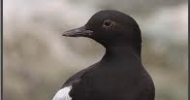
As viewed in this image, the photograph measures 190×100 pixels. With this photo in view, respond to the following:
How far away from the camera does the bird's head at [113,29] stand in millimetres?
1142

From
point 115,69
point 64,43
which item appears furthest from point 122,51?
point 64,43

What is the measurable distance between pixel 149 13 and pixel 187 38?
0.13 meters

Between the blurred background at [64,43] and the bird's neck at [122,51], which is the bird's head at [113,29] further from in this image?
the blurred background at [64,43]

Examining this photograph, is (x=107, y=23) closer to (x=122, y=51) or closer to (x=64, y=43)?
(x=122, y=51)

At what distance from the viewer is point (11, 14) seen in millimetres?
1436

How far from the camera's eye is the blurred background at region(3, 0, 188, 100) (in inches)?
56.2

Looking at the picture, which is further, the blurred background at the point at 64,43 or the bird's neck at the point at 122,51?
the blurred background at the point at 64,43

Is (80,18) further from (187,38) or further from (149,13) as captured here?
(187,38)

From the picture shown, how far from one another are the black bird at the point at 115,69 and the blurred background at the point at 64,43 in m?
0.26

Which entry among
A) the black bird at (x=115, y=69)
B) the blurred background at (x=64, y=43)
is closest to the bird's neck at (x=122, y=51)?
the black bird at (x=115, y=69)

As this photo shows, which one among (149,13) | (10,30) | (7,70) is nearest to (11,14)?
(10,30)

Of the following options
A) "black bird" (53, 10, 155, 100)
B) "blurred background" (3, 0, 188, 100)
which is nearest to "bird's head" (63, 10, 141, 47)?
"black bird" (53, 10, 155, 100)

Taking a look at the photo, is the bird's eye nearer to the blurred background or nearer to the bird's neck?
the bird's neck

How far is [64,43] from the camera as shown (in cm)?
143
